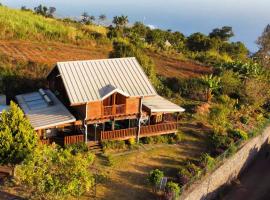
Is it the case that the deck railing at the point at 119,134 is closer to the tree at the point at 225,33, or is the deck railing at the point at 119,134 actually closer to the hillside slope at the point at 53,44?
the hillside slope at the point at 53,44

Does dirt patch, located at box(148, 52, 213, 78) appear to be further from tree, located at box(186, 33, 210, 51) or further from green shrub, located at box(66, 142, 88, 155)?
green shrub, located at box(66, 142, 88, 155)

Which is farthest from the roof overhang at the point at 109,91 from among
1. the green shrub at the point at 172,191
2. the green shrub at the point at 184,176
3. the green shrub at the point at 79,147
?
the green shrub at the point at 172,191

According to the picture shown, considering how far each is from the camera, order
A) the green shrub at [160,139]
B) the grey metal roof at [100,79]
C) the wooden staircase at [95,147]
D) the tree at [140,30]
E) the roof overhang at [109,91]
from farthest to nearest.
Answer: the tree at [140,30], the green shrub at [160,139], the wooden staircase at [95,147], the grey metal roof at [100,79], the roof overhang at [109,91]

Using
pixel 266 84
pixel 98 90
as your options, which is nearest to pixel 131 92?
pixel 98 90

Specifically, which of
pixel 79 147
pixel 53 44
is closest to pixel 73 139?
pixel 79 147

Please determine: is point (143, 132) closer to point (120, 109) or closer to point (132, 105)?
point (132, 105)

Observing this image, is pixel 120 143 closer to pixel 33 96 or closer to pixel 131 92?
pixel 131 92
